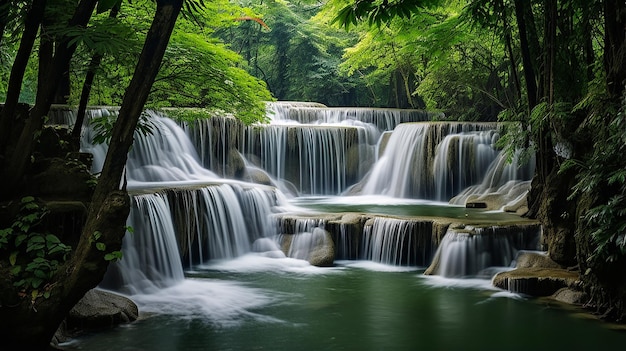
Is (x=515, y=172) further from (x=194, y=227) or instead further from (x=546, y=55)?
(x=194, y=227)

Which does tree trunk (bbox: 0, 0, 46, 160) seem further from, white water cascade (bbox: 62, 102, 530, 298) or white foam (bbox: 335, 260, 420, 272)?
white foam (bbox: 335, 260, 420, 272)

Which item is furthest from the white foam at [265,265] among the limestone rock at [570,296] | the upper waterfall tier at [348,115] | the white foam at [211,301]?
the upper waterfall tier at [348,115]

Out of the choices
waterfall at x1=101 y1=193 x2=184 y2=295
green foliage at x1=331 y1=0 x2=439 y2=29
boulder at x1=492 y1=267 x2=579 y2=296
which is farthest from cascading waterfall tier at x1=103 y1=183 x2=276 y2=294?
green foliage at x1=331 y1=0 x2=439 y2=29

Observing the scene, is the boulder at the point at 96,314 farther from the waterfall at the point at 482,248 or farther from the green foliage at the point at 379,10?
the waterfall at the point at 482,248

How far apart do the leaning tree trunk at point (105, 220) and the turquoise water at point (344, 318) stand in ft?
6.04

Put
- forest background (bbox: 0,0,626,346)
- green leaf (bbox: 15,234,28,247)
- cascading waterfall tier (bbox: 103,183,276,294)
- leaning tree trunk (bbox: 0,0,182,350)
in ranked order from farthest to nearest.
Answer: cascading waterfall tier (bbox: 103,183,276,294) < green leaf (bbox: 15,234,28,247) < forest background (bbox: 0,0,626,346) < leaning tree trunk (bbox: 0,0,182,350)

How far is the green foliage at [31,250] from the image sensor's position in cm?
543

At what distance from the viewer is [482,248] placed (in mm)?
11133

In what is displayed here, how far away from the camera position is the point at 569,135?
32.7 ft

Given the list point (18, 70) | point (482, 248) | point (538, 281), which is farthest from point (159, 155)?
point (538, 281)

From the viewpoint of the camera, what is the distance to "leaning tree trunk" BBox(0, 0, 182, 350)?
4945mm

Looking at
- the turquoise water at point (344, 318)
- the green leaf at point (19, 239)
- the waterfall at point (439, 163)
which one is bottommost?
the turquoise water at point (344, 318)

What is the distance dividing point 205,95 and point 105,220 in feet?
21.9

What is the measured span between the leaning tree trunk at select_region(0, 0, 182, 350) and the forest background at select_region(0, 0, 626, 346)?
0.01m
